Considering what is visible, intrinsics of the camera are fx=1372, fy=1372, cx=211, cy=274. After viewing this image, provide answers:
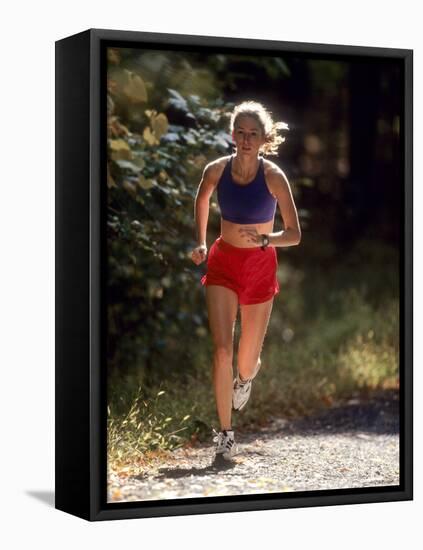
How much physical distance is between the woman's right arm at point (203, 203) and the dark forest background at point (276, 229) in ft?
1.46

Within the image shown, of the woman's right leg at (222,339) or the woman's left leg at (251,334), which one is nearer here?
the woman's right leg at (222,339)

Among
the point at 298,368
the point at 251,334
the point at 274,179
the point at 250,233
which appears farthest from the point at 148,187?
the point at 298,368

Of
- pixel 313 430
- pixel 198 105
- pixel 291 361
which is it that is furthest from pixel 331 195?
pixel 198 105

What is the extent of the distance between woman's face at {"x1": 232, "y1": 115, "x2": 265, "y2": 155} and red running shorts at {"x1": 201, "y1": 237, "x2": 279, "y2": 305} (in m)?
0.63

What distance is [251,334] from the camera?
9.17 meters

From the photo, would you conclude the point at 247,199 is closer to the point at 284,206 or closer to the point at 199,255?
the point at 284,206

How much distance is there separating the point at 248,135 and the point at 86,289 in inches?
63.5

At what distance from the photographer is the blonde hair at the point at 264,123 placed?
8977 millimetres

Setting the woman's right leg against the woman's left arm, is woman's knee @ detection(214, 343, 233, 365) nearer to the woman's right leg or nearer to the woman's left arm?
the woman's right leg

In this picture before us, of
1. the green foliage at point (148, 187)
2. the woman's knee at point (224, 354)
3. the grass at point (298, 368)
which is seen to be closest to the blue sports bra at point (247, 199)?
the green foliage at point (148, 187)

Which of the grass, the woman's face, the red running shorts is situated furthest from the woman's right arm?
the grass

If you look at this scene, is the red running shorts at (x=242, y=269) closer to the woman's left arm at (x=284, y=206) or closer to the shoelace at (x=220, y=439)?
the woman's left arm at (x=284, y=206)

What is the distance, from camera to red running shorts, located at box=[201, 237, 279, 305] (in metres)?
8.98

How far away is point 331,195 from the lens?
1328cm
